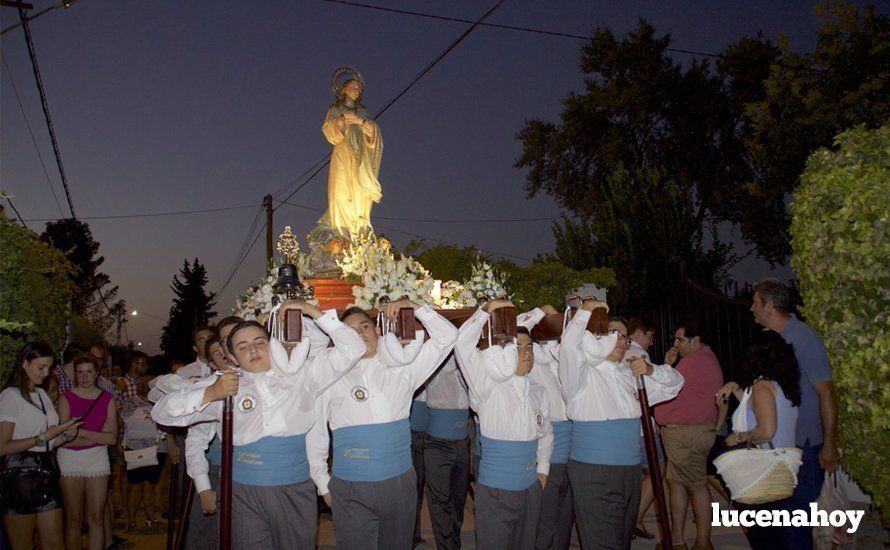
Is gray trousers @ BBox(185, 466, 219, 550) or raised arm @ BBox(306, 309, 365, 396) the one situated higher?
raised arm @ BBox(306, 309, 365, 396)

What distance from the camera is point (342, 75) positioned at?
12078 mm

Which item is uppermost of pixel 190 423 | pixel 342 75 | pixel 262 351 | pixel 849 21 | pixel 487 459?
pixel 849 21

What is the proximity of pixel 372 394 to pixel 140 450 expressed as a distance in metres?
3.83

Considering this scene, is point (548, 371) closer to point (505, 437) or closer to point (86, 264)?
point (505, 437)

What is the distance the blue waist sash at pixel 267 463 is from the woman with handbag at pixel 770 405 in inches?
113

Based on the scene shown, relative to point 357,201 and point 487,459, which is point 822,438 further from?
point 357,201

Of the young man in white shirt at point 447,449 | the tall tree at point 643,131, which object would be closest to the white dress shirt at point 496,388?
the young man in white shirt at point 447,449

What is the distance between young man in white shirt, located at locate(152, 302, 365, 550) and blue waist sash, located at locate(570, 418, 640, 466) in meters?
1.75

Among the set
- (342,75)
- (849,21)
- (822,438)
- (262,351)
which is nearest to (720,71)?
(849,21)

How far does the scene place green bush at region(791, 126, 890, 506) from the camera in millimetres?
4102

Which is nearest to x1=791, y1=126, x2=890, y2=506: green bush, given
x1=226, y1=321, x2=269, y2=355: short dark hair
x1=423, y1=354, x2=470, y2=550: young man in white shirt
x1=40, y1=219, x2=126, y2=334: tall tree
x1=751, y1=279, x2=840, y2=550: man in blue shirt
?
x1=751, y1=279, x2=840, y2=550: man in blue shirt

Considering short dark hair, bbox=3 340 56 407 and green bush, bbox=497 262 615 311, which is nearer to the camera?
short dark hair, bbox=3 340 56 407

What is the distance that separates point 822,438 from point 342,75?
9.64m

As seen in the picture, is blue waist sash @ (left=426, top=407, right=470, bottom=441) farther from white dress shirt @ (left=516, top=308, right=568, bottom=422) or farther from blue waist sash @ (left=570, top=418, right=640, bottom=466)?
blue waist sash @ (left=570, top=418, right=640, bottom=466)
